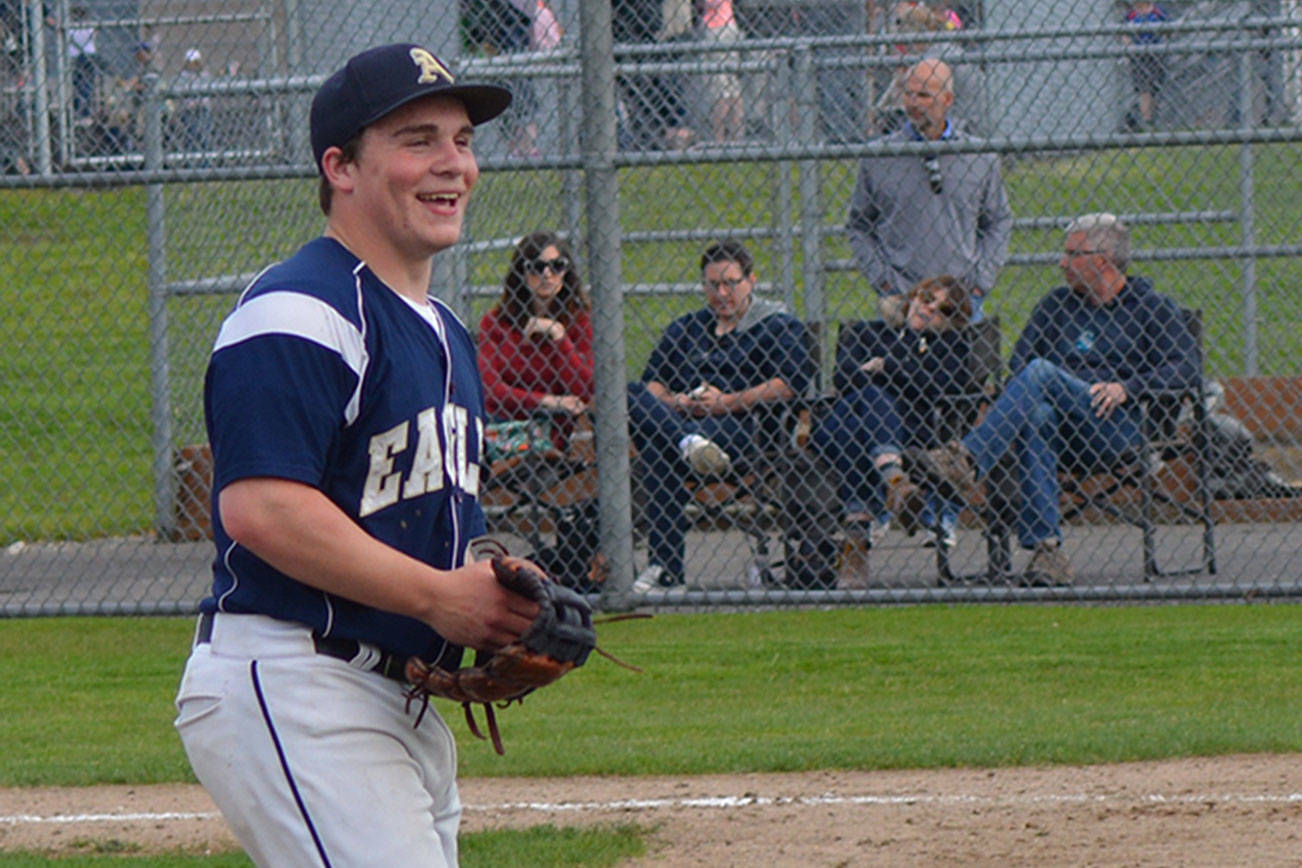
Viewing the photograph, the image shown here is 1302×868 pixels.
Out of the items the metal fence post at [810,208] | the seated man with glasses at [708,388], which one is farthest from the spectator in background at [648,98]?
the seated man with glasses at [708,388]

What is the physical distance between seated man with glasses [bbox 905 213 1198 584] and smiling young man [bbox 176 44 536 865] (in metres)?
5.05

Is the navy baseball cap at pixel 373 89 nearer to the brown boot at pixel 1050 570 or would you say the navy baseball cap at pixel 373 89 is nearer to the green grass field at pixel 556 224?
the brown boot at pixel 1050 570

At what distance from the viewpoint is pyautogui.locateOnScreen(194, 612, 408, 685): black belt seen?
2791mm

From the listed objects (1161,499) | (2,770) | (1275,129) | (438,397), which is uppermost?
(1275,129)

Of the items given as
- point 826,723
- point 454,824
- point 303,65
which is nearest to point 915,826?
point 826,723

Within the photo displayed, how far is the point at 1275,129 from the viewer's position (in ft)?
23.2

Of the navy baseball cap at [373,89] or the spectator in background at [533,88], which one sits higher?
the spectator in background at [533,88]

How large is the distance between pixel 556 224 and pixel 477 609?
7.79m

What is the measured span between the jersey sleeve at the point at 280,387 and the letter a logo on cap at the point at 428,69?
1.27 feet

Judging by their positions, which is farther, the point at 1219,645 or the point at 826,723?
the point at 1219,645

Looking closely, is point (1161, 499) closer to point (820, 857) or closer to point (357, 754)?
point (820, 857)

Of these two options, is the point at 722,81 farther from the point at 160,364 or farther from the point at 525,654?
the point at 525,654

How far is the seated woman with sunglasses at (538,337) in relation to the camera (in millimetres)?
8094

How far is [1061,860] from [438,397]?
2394 mm
